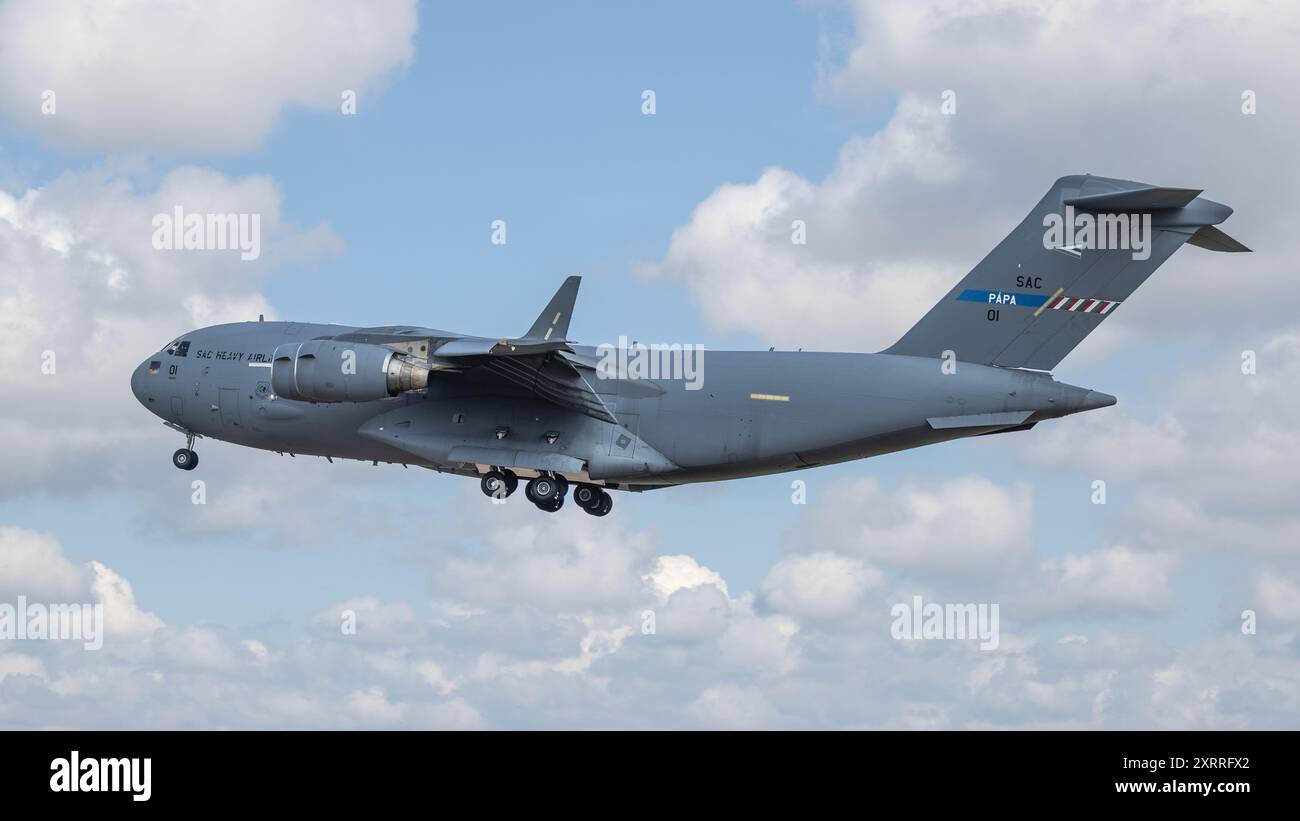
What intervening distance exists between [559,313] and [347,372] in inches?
133

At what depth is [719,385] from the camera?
25.3 m

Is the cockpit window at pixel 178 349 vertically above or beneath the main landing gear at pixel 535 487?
above

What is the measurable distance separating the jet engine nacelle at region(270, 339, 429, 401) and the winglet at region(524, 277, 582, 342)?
193cm

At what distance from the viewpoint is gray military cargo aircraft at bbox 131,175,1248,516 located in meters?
24.0

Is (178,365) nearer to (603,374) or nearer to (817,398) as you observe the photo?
(603,374)

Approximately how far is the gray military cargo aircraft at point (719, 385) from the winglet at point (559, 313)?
0.07ft

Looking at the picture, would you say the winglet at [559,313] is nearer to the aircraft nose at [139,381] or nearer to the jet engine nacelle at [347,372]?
the jet engine nacelle at [347,372]

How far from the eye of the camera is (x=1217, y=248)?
81.4 ft

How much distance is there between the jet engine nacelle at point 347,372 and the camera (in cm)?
2372

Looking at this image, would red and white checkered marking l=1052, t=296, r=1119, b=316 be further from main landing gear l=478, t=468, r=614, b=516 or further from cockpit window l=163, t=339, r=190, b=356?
cockpit window l=163, t=339, r=190, b=356

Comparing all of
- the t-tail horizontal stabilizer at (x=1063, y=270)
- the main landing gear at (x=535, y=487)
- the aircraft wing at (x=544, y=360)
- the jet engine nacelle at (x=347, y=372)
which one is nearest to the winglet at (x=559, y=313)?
the aircraft wing at (x=544, y=360)

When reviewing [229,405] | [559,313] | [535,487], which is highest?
[559,313]

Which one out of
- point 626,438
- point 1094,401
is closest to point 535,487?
point 626,438

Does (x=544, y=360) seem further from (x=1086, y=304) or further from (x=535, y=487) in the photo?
(x=1086, y=304)
